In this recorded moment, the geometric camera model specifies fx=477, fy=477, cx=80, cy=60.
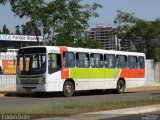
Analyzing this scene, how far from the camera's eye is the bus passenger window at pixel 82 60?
90.6 feet

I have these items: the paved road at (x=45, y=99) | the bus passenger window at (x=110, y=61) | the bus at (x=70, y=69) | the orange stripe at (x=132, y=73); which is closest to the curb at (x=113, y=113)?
the paved road at (x=45, y=99)

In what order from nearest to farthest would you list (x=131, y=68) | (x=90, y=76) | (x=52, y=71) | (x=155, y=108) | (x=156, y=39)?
(x=155, y=108) < (x=52, y=71) < (x=90, y=76) < (x=131, y=68) < (x=156, y=39)

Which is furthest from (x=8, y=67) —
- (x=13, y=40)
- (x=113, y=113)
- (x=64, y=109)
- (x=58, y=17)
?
(x=13, y=40)

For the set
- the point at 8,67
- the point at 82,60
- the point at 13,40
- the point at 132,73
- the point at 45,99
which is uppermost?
the point at 13,40

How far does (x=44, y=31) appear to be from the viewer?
119ft

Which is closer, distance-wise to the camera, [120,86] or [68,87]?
[68,87]

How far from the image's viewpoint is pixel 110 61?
3041 centimetres

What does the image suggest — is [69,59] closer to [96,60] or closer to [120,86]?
[96,60]

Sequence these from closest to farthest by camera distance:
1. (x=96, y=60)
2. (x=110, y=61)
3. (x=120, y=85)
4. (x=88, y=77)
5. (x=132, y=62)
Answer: (x=88, y=77), (x=96, y=60), (x=110, y=61), (x=120, y=85), (x=132, y=62)

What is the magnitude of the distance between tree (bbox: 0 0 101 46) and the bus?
6190 mm

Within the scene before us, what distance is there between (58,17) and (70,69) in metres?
9.99

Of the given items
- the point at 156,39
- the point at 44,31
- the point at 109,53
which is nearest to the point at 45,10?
the point at 44,31

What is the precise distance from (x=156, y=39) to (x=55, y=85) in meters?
26.6

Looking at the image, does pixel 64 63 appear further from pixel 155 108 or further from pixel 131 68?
pixel 155 108
